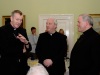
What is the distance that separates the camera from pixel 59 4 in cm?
991

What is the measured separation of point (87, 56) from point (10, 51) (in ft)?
3.71

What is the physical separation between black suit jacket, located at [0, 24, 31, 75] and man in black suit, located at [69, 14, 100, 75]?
83 cm

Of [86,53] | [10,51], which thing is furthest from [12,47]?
[86,53]

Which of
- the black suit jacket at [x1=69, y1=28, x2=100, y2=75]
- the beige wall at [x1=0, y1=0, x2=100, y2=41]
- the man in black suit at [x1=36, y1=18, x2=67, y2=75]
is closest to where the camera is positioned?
the black suit jacket at [x1=69, y1=28, x2=100, y2=75]

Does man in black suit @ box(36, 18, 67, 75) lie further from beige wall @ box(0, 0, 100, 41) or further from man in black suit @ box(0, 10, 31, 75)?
beige wall @ box(0, 0, 100, 41)

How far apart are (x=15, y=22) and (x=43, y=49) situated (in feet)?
3.33

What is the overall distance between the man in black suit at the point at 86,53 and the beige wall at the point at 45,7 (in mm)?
6804

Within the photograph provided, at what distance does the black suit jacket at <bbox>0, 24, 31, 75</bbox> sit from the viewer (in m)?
3.18

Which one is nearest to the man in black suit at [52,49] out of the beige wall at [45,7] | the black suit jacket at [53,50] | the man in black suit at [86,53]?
the black suit jacket at [53,50]

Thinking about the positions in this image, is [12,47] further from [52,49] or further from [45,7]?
[45,7]

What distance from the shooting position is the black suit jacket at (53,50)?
3.91m

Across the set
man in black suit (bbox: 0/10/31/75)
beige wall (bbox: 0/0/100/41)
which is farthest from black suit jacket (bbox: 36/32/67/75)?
beige wall (bbox: 0/0/100/41)

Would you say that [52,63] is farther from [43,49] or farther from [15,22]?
[15,22]

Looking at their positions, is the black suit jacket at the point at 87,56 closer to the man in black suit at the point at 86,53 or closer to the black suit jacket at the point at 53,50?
the man in black suit at the point at 86,53
